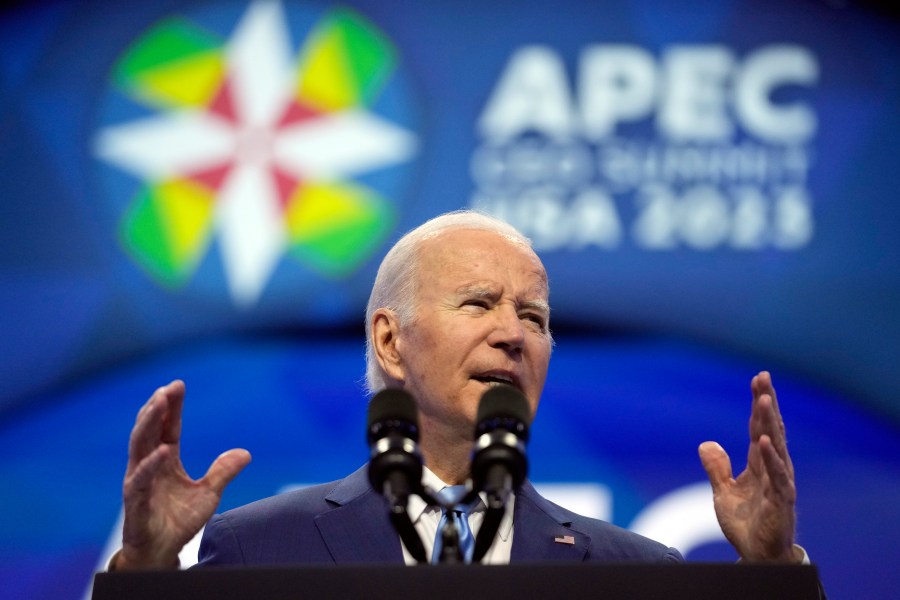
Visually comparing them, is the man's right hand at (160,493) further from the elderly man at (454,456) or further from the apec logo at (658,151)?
the apec logo at (658,151)

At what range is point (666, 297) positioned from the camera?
13.2 ft

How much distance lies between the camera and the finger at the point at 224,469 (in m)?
1.90

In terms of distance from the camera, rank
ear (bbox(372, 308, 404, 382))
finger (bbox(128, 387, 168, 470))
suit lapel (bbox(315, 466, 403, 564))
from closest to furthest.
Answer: finger (bbox(128, 387, 168, 470)) → suit lapel (bbox(315, 466, 403, 564)) → ear (bbox(372, 308, 404, 382))

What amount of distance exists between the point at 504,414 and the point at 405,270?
0.98 m

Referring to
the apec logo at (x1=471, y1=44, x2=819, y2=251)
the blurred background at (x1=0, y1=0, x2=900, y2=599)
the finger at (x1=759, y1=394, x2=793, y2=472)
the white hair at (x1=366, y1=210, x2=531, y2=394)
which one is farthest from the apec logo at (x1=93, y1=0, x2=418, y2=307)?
the finger at (x1=759, y1=394, x2=793, y2=472)

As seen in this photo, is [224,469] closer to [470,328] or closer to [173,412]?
[173,412]

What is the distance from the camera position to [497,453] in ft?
5.11

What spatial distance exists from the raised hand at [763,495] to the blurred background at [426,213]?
180 centimetres

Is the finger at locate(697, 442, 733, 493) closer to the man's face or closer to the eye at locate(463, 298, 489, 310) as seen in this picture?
the man's face

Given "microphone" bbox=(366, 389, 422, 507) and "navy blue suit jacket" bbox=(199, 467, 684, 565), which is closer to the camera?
"microphone" bbox=(366, 389, 422, 507)

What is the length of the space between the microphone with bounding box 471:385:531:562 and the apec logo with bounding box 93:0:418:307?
2.47 meters

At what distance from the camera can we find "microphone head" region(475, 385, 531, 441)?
1.62 meters

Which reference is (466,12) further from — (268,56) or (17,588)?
(17,588)

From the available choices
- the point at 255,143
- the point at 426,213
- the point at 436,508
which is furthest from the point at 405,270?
the point at 255,143
